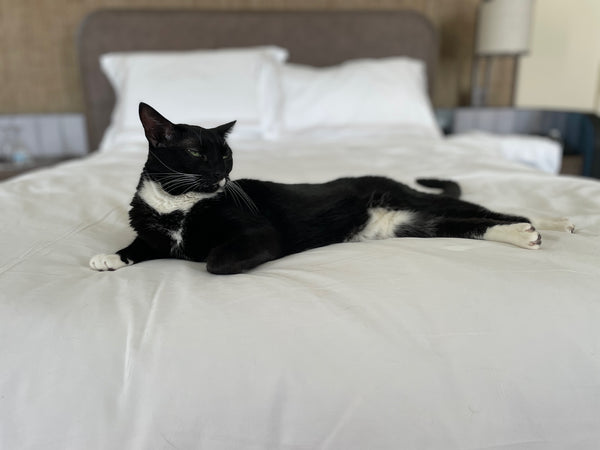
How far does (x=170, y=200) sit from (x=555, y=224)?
2.69 ft

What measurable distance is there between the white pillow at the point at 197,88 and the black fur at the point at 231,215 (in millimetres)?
1324

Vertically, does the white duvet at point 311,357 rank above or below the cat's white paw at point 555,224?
below

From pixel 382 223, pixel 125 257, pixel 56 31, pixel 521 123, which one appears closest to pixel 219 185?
pixel 125 257

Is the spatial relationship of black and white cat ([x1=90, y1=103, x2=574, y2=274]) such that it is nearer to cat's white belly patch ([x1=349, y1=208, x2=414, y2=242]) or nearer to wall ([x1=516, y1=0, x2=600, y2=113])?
cat's white belly patch ([x1=349, y1=208, x2=414, y2=242])

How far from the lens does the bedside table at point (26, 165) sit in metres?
2.42

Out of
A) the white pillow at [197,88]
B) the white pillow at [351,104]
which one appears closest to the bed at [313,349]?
the white pillow at [197,88]

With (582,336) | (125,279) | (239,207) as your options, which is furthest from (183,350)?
(582,336)

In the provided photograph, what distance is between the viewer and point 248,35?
2.82 m

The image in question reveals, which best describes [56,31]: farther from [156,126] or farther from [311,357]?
[311,357]

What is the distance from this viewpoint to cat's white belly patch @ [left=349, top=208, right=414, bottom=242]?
1.00 meters

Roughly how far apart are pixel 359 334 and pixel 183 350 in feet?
0.79

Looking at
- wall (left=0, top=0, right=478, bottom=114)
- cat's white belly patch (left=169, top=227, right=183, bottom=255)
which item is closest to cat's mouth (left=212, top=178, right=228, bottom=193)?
cat's white belly patch (left=169, top=227, right=183, bottom=255)

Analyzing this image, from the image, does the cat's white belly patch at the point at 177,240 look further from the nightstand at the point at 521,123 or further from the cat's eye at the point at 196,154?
the nightstand at the point at 521,123

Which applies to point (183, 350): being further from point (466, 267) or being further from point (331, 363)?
point (466, 267)
